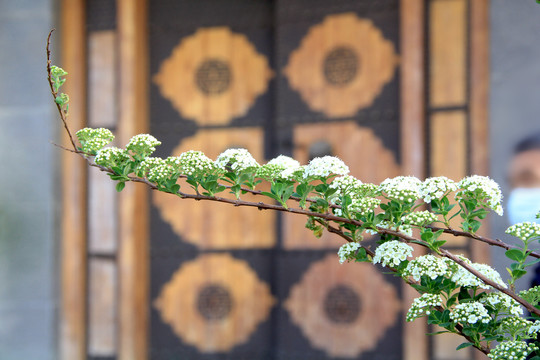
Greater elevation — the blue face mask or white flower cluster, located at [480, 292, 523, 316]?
the blue face mask

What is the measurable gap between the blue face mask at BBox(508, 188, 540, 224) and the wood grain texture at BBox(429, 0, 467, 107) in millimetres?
498

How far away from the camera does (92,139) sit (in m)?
1.13

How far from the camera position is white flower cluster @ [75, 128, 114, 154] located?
112 centimetres

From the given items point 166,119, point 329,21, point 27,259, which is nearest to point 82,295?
point 27,259

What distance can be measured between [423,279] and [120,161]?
50 centimetres

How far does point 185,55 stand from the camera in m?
3.82

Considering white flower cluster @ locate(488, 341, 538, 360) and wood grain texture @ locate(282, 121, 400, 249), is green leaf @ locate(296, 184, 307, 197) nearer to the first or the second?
white flower cluster @ locate(488, 341, 538, 360)

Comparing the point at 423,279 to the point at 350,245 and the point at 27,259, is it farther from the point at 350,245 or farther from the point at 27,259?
the point at 27,259

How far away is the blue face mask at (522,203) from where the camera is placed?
2.91 metres

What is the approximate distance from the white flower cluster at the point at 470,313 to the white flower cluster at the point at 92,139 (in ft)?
1.96

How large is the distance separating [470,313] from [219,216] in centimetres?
279

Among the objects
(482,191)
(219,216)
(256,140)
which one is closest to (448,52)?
(256,140)

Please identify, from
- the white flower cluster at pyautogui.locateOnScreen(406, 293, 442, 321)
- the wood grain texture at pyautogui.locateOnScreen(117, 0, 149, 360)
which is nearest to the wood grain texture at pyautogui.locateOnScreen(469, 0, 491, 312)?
the wood grain texture at pyautogui.locateOnScreen(117, 0, 149, 360)

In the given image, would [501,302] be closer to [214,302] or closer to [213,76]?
[214,302]
